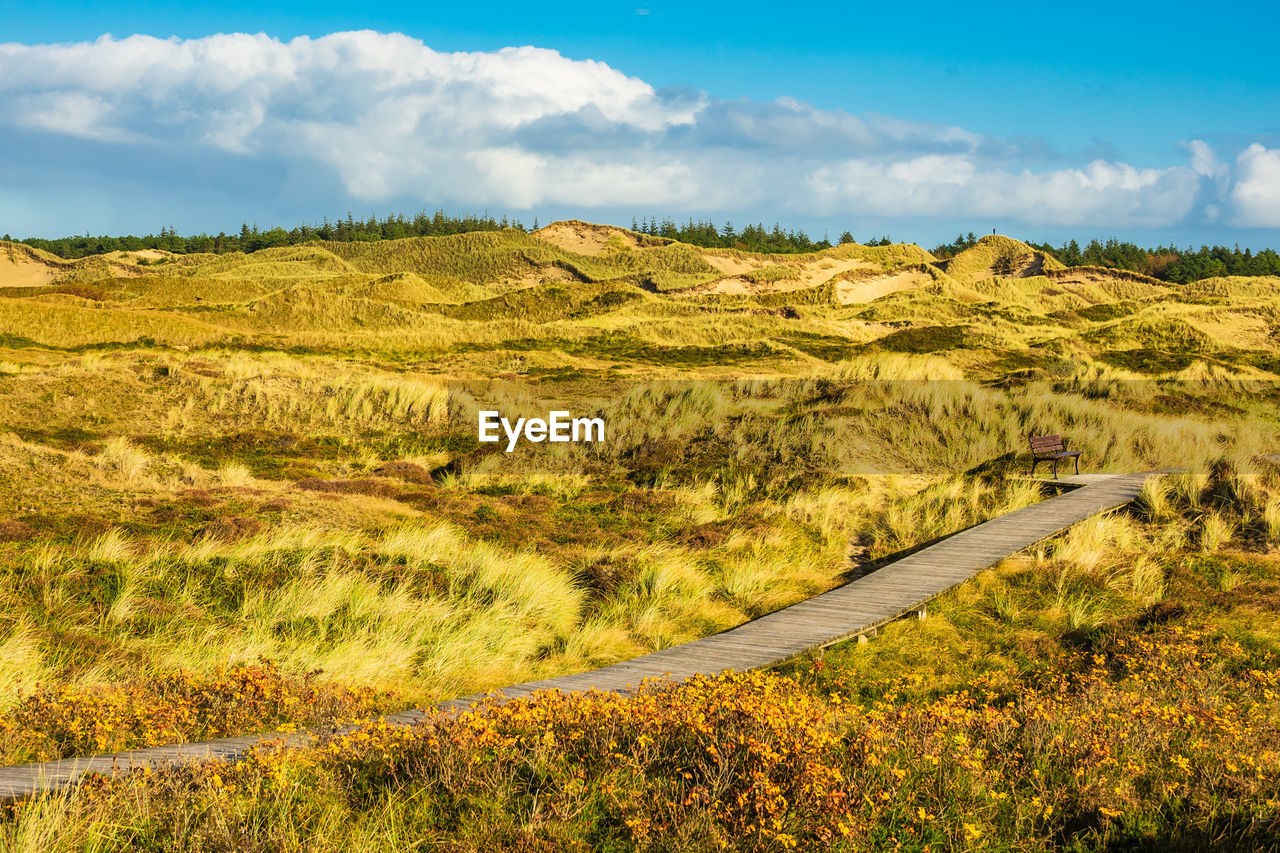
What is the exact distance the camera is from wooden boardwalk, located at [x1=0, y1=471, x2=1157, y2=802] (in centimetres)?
571

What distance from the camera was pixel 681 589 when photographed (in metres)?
12.0

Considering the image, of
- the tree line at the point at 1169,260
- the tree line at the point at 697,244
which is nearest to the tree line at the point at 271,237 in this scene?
the tree line at the point at 697,244

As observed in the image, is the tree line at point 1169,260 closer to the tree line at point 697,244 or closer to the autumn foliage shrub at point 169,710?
the tree line at point 697,244

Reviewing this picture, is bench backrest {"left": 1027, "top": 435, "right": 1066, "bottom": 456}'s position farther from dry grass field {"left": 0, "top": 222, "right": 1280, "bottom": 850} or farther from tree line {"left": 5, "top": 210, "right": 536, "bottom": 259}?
tree line {"left": 5, "top": 210, "right": 536, "bottom": 259}

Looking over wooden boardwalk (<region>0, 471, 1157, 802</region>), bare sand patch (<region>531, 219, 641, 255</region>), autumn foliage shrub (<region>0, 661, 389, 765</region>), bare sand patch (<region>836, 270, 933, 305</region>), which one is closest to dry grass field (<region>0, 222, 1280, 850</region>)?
autumn foliage shrub (<region>0, 661, 389, 765</region>)

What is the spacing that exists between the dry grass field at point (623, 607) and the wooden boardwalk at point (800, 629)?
28 cm

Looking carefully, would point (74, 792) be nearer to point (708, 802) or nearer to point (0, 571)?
point (708, 802)

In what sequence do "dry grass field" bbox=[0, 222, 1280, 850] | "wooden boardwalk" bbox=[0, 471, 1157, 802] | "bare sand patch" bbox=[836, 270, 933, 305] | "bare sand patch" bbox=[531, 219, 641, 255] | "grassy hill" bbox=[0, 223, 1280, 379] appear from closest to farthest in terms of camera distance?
"dry grass field" bbox=[0, 222, 1280, 850] < "wooden boardwalk" bbox=[0, 471, 1157, 802] < "grassy hill" bbox=[0, 223, 1280, 379] < "bare sand patch" bbox=[836, 270, 933, 305] < "bare sand patch" bbox=[531, 219, 641, 255]

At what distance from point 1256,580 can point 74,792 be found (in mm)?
12880

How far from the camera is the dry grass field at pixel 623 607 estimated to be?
529 centimetres

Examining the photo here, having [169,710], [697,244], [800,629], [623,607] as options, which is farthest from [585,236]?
[169,710]

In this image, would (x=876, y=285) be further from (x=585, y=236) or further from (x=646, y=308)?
(x=585, y=236)

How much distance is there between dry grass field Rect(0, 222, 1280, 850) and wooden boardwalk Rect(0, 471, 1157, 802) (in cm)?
28

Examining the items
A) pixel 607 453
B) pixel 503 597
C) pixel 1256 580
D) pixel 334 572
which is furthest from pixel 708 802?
pixel 607 453
